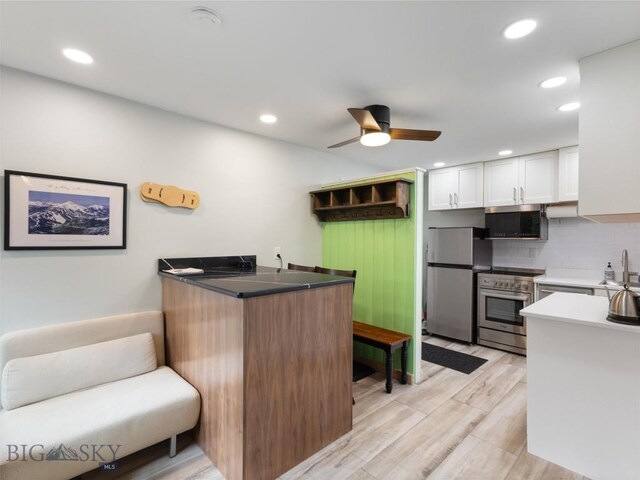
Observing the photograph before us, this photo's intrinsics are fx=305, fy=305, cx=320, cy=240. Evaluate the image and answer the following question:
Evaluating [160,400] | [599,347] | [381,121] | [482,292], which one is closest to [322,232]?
[381,121]

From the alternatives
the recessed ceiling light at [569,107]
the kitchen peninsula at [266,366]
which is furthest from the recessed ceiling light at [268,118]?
the recessed ceiling light at [569,107]

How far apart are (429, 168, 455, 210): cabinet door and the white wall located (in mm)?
2366

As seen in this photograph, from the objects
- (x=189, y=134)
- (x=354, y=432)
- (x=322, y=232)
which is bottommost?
(x=354, y=432)

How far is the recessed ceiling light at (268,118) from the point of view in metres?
2.76

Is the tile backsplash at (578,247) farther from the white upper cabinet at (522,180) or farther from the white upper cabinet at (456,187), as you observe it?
the white upper cabinet at (456,187)

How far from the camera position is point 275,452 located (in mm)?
1759

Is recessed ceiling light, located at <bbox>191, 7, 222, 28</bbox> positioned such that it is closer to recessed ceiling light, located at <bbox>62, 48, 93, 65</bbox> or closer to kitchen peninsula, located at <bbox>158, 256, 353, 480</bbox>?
recessed ceiling light, located at <bbox>62, 48, 93, 65</bbox>

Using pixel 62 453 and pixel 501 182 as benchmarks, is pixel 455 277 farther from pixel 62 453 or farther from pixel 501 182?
pixel 62 453

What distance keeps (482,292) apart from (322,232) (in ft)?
7.26

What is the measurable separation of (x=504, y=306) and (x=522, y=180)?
1.63 meters

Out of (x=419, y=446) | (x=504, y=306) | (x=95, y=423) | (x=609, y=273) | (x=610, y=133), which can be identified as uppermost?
(x=610, y=133)

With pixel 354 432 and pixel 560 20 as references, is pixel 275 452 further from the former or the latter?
pixel 560 20

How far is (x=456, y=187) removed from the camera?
4520 mm

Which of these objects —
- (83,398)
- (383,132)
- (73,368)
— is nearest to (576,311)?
(383,132)
